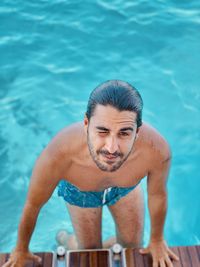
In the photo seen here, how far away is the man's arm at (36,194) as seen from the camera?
2631 mm

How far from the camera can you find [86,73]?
5.52 m

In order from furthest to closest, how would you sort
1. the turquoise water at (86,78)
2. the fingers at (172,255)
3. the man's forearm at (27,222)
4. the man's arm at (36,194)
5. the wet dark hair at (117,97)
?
the turquoise water at (86,78), the fingers at (172,255), the man's forearm at (27,222), the man's arm at (36,194), the wet dark hair at (117,97)

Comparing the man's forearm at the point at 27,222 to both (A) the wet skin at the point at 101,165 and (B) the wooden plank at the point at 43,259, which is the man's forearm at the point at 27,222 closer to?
(A) the wet skin at the point at 101,165

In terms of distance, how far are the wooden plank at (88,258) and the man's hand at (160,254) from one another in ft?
0.82

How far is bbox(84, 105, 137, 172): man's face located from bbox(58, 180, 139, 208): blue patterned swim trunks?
72 centimetres

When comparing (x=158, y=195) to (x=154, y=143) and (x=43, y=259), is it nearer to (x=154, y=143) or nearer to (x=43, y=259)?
(x=154, y=143)

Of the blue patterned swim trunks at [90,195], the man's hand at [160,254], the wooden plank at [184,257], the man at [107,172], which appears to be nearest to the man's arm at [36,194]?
the man at [107,172]

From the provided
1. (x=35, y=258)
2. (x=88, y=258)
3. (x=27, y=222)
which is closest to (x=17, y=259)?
(x=35, y=258)

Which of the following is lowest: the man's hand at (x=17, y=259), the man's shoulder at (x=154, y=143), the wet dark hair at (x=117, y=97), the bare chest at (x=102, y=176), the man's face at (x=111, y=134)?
the man's hand at (x=17, y=259)

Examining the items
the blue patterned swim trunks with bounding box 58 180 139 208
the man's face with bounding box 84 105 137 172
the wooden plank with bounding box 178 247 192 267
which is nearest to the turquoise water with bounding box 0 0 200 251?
the wooden plank with bounding box 178 247 192 267

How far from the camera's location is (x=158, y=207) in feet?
9.68

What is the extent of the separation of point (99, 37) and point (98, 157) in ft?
12.0

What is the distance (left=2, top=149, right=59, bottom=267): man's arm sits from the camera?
8.63 feet

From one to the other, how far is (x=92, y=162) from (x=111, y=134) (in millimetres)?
531
